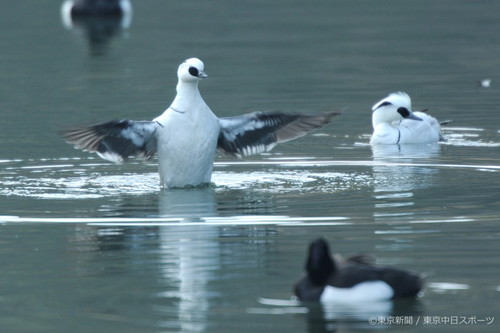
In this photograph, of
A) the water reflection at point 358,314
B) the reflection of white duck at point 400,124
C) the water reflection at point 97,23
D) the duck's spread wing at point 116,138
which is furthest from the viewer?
the water reflection at point 97,23

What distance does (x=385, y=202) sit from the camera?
1195 centimetres

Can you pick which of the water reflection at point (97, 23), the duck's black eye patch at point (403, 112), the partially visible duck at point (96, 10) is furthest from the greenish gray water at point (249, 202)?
the partially visible duck at point (96, 10)

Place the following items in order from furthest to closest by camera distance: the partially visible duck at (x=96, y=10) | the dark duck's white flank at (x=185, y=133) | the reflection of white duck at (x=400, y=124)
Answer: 1. the partially visible duck at (x=96, y=10)
2. the reflection of white duck at (x=400, y=124)
3. the dark duck's white flank at (x=185, y=133)

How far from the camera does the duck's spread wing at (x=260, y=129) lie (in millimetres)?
13352

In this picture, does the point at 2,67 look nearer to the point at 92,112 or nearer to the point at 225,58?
the point at 225,58

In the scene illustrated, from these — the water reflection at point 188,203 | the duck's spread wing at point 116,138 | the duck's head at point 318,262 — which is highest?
the duck's spread wing at point 116,138

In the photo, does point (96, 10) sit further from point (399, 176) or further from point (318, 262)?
point (318, 262)

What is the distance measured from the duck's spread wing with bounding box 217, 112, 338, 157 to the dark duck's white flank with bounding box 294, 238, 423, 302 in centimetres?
487

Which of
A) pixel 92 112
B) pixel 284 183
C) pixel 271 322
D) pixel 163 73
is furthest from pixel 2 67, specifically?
pixel 271 322

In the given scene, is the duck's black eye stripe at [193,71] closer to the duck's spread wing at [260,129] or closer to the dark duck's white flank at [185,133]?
the dark duck's white flank at [185,133]

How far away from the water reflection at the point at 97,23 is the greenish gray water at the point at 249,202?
683 cm

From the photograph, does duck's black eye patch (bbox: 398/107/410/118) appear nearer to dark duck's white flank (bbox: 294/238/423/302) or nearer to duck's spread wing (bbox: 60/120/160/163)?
duck's spread wing (bbox: 60/120/160/163)

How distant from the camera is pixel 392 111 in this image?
17.5 m

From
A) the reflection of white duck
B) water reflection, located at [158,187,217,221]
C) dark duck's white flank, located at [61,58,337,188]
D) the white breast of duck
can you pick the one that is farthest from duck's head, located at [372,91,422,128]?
water reflection, located at [158,187,217,221]
